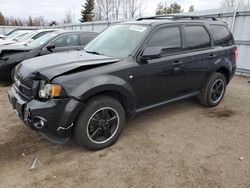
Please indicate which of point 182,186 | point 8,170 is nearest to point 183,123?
point 182,186

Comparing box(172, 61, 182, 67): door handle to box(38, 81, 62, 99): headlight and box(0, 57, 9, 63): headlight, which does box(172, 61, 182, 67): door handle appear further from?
box(0, 57, 9, 63): headlight

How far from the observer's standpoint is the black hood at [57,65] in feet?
9.62

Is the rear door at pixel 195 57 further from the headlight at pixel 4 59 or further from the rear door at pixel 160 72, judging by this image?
the headlight at pixel 4 59

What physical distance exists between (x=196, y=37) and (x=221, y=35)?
2.86ft

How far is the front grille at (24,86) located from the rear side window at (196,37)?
109 inches

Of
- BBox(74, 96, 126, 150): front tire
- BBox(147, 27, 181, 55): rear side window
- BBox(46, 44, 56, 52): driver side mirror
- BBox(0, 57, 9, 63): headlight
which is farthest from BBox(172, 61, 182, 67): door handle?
BBox(0, 57, 9, 63): headlight

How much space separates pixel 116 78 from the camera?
319cm

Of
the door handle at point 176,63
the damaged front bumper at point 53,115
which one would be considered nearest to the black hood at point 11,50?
the damaged front bumper at point 53,115

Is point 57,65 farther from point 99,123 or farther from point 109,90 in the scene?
point 99,123

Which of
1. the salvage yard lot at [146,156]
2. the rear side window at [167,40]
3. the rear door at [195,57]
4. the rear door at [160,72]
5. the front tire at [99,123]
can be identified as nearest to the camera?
the salvage yard lot at [146,156]

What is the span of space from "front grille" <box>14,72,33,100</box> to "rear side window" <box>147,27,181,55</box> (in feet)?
6.20

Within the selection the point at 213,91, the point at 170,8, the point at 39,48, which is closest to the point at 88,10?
the point at 170,8

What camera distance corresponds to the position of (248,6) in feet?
26.1

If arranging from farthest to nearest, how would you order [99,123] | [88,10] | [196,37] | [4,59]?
1. [88,10]
2. [4,59]
3. [196,37]
4. [99,123]
